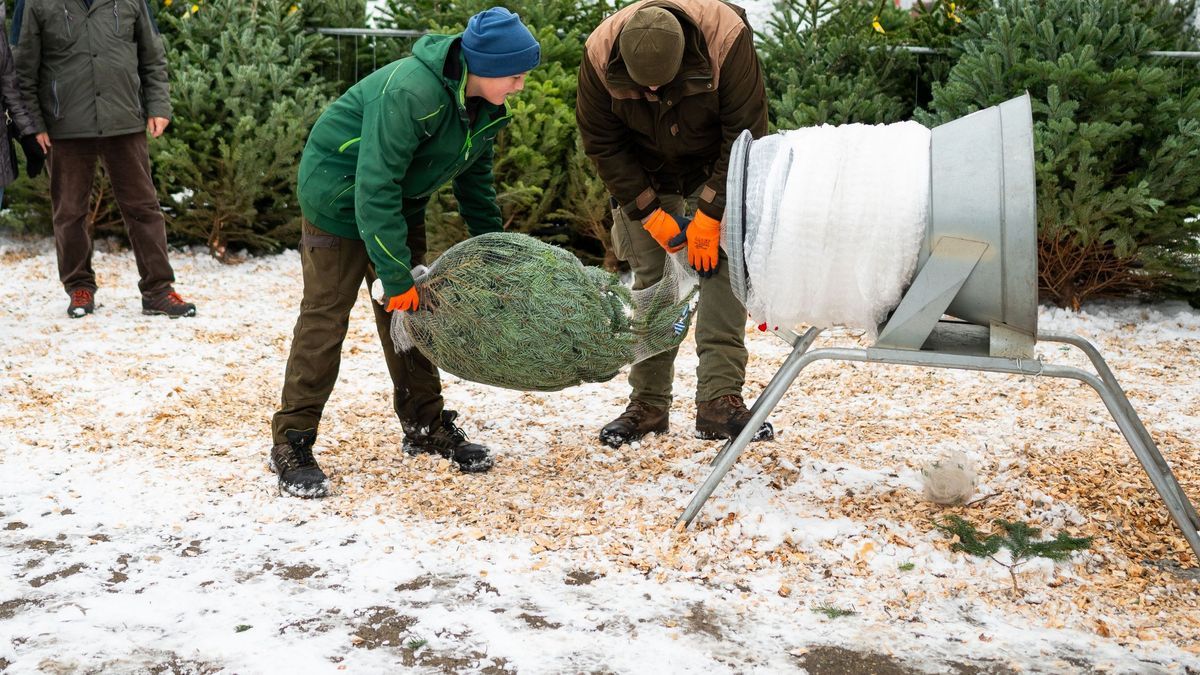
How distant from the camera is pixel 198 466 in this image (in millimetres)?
4074

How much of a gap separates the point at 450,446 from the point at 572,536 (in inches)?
34.3

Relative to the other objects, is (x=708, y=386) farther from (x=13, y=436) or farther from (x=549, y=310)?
(x=13, y=436)

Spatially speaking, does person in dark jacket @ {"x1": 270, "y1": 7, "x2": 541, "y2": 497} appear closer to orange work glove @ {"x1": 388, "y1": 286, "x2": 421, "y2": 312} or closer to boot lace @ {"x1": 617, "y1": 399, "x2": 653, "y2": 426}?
orange work glove @ {"x1": 388, "y1": 286, "x2": 421, "y2": 312}

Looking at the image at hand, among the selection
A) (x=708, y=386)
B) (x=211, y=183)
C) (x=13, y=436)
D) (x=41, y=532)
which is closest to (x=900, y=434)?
(x=708, y=386)

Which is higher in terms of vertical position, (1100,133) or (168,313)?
(1100,133)

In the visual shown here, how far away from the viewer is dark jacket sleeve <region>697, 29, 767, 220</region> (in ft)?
12.2

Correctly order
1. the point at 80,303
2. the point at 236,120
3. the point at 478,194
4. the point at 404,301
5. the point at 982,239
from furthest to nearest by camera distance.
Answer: the point at 236,120 < the point at 80,303 < the point at 478,194 < the point at 404,301 < the point at 982,239

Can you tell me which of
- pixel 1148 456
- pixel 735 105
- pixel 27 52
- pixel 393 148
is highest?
pixel 27 52

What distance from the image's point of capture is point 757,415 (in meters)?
3.22

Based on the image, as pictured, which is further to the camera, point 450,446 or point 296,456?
point 450,446

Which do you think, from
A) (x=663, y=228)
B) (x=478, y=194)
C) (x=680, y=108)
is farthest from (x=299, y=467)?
(x=680, y=108)

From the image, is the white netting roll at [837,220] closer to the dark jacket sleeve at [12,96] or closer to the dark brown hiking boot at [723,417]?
the dark brown hiking boot at [723,417]

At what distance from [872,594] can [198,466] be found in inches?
98.7

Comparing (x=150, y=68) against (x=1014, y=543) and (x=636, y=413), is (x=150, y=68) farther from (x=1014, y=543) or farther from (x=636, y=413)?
(x=1014, y=543)
